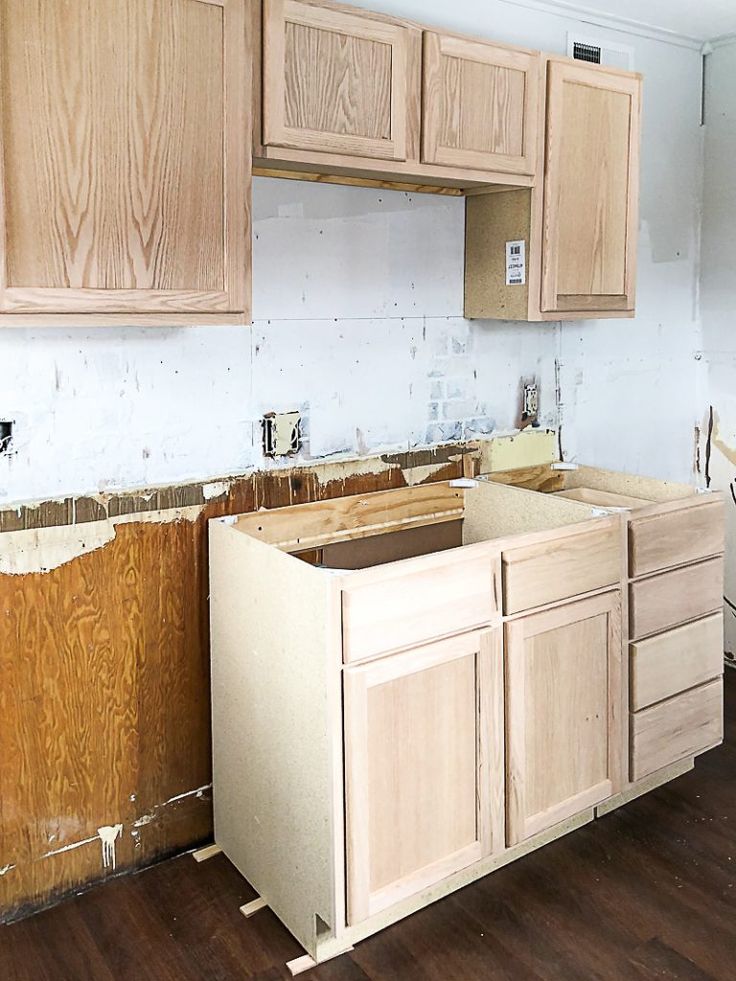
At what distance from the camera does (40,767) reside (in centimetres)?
242

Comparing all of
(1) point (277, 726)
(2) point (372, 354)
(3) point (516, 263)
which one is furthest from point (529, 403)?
(1) point (277, 726)

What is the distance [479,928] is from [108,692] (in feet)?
3.63

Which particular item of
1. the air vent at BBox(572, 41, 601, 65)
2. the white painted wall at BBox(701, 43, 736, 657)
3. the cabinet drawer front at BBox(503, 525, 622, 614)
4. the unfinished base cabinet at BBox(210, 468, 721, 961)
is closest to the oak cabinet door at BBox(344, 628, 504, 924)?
the unfinished base cabinet at BBox(210, 468, 721, 961)

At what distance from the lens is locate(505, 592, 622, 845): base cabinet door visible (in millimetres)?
2512

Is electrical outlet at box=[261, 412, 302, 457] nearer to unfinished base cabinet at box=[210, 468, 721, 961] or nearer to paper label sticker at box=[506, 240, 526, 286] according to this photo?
unfinished base cabinet at box=[210, 468, 721, 961]

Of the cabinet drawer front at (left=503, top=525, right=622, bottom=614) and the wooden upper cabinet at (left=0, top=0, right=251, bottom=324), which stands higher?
the wooden upper cabinet at (left=0, top=0, right=251, bottom=324)

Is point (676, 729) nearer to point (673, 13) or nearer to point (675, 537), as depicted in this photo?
point (675, 537)

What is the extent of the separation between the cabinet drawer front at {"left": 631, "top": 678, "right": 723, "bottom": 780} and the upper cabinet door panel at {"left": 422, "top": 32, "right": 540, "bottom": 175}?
1.63 metres

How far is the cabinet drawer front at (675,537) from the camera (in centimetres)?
276

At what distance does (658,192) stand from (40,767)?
2933mm

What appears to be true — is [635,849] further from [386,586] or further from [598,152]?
[598,152]

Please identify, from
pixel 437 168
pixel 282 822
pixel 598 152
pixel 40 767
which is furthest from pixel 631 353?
pixel 40 767

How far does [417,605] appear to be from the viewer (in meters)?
2.28

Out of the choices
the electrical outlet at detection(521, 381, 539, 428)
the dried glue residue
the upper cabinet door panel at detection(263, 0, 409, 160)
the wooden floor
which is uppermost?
the upper cabinet door panel at detection(263, 0, 409, 160)
